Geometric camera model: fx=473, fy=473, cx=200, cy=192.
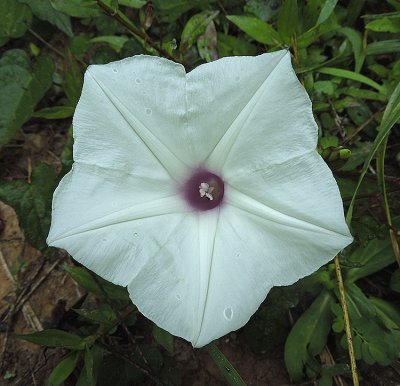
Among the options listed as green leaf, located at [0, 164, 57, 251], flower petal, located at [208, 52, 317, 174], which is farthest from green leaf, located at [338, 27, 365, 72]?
green leaf, located at [0, 164, 57, 251]

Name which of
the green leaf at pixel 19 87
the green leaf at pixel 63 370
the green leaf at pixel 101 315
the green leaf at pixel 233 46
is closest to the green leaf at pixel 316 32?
the green leaf at pixel 233 46

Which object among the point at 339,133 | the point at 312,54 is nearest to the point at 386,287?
the point at 339,133

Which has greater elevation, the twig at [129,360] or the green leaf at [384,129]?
the green leaf at [384,129]

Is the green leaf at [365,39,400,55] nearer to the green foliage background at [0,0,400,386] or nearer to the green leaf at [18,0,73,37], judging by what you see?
the green foliage background at [0,0,400,386]

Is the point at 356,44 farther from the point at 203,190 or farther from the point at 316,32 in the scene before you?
the point at 203,190

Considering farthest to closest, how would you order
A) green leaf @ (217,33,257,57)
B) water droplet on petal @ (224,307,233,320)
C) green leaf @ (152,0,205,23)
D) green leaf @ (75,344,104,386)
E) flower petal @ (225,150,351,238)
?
green leaf @ (217,33,257,57), green leaf @ (152,0,205,23), green leaf @ (75,344,104,386), water droplet on petal @ (224,307,233,320), flower petal @ (225,150,351,238)

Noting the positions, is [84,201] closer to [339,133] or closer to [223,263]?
[223,263]

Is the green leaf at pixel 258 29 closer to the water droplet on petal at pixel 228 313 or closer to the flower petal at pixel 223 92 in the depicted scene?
the flower petal at pixel 223 92
